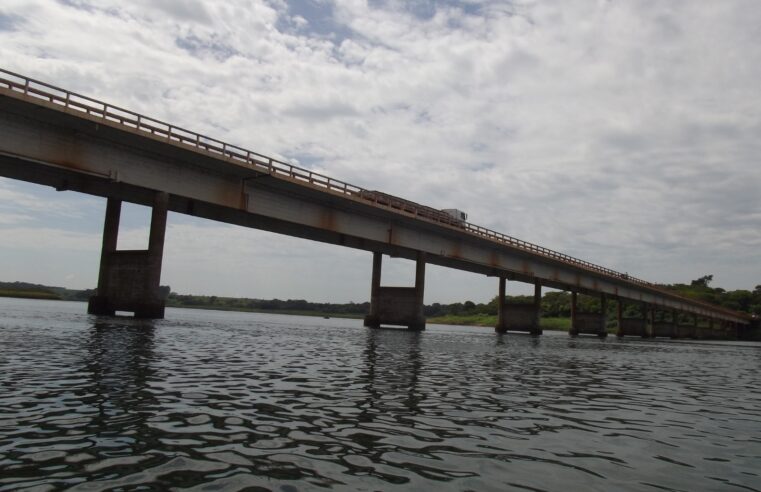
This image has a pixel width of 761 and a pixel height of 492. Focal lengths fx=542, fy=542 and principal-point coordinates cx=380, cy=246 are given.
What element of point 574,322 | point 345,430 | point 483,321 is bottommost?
point 345,430

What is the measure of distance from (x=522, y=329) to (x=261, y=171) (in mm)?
54077

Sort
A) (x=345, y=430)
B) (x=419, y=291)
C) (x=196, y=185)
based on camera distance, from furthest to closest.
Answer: (x=419, y=291) < (x=196, y=185) < (x=345, y=430)

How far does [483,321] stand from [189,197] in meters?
122

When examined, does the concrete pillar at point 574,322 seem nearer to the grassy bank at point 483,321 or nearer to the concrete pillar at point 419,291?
the grassy bank at point 483,321

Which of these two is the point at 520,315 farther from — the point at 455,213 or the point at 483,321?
the point at 483,321

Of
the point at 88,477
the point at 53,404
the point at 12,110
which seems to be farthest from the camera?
the point at 12,110

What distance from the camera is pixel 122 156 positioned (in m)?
36.0

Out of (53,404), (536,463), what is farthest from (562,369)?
(53,404)

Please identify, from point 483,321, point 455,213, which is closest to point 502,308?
point 455,213

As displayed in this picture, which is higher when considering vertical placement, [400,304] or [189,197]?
[189,197]

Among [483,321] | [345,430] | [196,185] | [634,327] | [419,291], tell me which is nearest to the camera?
[345,430]

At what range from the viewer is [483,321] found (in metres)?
152

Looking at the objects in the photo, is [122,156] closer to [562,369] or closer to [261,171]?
[261,171]

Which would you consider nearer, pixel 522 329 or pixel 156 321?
pixel 156 321
